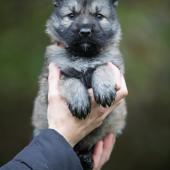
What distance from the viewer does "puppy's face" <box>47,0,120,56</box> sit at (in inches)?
158

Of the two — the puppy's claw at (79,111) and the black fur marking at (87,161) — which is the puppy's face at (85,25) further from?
the black fur marking at (87,161)

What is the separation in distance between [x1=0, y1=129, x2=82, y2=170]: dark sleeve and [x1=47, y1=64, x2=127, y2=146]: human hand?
0.35m

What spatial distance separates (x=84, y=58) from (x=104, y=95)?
1.54ft

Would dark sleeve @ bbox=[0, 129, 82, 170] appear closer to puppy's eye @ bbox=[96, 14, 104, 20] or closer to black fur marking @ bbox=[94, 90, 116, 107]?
black fur marking @ bbox=[94, 90, 116, 107]

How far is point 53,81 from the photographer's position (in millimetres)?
4008

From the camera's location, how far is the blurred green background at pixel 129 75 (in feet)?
22.2

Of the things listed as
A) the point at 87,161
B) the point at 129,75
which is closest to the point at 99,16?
the point at 87,161

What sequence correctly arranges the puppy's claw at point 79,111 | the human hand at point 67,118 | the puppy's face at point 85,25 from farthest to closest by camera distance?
1. the puppy's face at point 85,25
2. the puppy's claw at point 79,111
3. the human hand at point 67,118

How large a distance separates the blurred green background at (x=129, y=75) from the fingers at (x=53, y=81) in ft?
8.53

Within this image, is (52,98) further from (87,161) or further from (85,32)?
(87,161)

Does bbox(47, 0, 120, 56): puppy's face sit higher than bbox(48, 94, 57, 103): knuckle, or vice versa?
bbox(47, 0, 120, 56): puppy's face

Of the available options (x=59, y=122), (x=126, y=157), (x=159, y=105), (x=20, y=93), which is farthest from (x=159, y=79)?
(x=59, y=122)

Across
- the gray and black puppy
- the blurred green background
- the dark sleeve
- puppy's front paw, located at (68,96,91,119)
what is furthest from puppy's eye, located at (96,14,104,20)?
the blurred green background

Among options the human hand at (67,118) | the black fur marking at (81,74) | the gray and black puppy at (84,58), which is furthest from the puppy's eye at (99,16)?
the human hand at (67,118)
